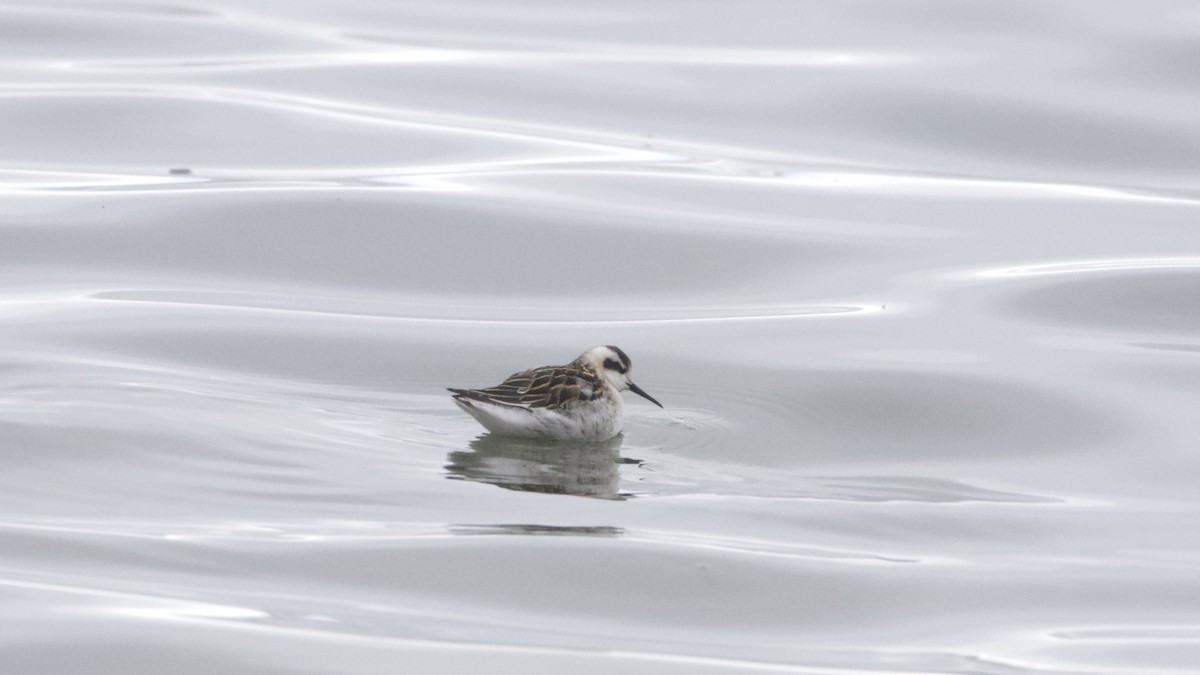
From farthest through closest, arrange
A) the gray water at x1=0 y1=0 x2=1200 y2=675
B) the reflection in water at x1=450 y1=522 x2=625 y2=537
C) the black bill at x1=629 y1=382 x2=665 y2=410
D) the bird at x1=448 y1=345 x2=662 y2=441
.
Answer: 1. the black bill at x1=629 y1=382 x2=665 y2=410
2. the bird at x1=448 y1=345 x2=662 y2=441
3. the reflection in water at x1=450 y1=522 x2=625 y2=537
4. the gray water at x1=0 y1=0 x2=1200 y2=675

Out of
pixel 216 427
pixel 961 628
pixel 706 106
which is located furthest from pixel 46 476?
pixel 706 106

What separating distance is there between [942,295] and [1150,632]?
635cm

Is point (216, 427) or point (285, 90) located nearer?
point (216, 427)

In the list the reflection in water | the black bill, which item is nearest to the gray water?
the reflection in water

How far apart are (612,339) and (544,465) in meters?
3.00

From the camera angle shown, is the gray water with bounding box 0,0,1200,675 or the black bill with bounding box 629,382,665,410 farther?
the black bill with bounding box 629,382,665,410

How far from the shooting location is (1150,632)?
7.46 metres

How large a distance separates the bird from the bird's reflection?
8 centimetres

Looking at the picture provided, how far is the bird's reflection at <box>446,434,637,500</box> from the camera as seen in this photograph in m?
9.15

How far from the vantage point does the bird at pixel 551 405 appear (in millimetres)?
9945

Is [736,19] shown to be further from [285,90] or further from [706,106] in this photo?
[285,90]

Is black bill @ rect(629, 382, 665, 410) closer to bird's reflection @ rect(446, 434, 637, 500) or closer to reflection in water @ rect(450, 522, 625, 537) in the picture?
bird's reflection @ rect(446, 434, 637, 500)

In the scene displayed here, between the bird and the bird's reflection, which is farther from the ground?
the bird

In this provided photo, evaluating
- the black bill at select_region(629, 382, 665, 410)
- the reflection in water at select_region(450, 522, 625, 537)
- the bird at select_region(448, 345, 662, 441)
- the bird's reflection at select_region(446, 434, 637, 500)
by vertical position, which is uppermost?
the black bill at select_region(629, 382, 665, 410)
